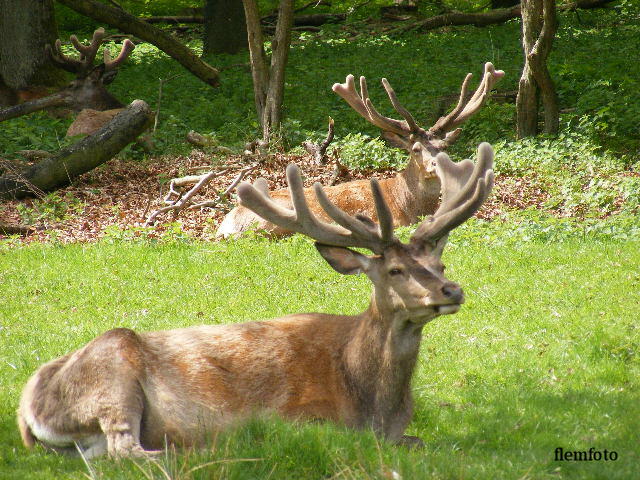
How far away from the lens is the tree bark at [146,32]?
19.3 m

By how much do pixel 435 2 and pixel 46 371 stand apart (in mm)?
20824

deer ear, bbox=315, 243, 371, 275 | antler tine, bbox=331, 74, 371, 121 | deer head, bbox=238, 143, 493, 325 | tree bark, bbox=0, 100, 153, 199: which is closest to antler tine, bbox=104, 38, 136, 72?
tree bark, bbox=0, 100, 153, 199

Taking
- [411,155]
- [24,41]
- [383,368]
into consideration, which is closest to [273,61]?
[411,155]

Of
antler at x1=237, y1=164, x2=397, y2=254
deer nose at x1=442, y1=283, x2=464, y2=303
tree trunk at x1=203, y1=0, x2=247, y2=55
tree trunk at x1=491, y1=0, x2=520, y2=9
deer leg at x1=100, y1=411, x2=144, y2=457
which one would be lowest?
deer leg at x1=100, y1=411, x2=144, y2=457

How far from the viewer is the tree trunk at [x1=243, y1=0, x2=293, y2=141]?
1577 cm

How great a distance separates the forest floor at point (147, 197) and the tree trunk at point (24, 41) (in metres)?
3.96

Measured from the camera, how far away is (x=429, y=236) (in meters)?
5.59

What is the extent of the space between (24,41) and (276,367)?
1460 cm

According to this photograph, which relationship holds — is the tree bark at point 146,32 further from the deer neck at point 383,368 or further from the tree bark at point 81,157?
the deer neck at point 383,368

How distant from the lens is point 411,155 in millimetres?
12656

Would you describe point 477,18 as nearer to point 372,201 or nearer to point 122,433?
point 372,201

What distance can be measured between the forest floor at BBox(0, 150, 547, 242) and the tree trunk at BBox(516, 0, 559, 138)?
185 centimetres

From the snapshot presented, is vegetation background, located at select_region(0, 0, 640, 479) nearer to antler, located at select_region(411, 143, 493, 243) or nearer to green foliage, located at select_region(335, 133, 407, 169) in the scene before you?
green foliage, located at select_region(335, 133, 407, 169)

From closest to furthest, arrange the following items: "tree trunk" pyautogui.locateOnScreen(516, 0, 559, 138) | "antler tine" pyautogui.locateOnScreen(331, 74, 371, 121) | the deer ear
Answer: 1. the deer ear
2. "antler tine" pyautogui.locateOnScreen(331, 74, 371, 121)
3. "tree trunk" pyautogui.locateOnScreen(516, 0, 559, 138)
